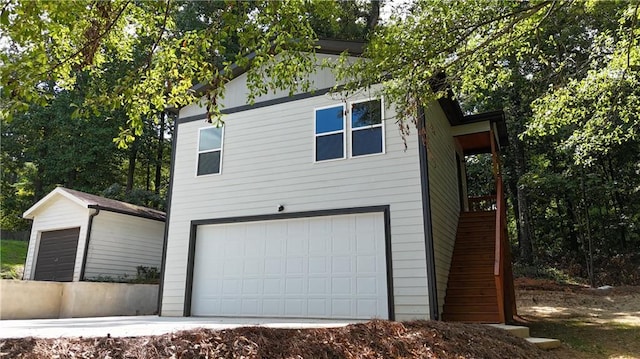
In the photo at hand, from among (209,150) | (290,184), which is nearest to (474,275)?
(290,184)

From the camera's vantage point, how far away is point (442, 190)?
29.7 feet

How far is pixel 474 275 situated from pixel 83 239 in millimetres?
9902

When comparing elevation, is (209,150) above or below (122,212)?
above

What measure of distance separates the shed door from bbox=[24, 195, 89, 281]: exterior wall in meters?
0.15

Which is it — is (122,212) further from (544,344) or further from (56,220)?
(544,344)

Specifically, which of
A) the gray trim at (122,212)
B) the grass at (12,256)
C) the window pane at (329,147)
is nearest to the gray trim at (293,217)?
the window pane at (329,147)

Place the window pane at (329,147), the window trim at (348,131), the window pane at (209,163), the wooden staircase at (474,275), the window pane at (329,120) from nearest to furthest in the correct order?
the wooden staircase at (474,275) → the window trim at (348,131) → the window pane at (329,147) → the window pane at (329,120) → the window pane at (209,163)

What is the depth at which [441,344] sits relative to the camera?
397 cm

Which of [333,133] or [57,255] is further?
[57,255]

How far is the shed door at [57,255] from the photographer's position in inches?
454

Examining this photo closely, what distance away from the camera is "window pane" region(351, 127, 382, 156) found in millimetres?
8328

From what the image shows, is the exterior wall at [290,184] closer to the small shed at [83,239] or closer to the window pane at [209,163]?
the window pane at [209,163]

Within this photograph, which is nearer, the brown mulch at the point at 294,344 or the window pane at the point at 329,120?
the brown mulch at the point at 294,344

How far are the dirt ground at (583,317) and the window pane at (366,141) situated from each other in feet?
14.5
